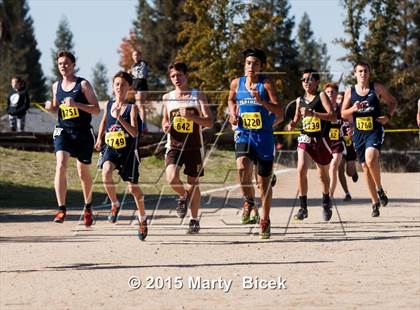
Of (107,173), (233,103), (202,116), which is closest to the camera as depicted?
(233,103)

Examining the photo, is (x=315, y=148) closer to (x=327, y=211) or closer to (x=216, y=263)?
(x=327, y=211)

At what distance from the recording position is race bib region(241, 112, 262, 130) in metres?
13.1

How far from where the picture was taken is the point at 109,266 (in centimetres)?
1067

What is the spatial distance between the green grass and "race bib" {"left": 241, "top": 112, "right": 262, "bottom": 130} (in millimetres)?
7874

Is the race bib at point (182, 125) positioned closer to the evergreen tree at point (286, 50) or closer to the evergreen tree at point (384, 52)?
the evergreen tree at point (384, 52)

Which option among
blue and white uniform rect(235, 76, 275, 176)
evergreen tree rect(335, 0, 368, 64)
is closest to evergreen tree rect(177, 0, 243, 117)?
evergreen tree rect(335, 0, 368, 64)

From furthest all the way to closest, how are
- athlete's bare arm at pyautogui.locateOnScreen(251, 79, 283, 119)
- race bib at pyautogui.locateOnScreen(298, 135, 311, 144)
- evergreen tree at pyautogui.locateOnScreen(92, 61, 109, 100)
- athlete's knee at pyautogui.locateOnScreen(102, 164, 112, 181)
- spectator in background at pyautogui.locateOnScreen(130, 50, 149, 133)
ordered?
evergreen tree at pyautogui.locateOnScreen(92, 61, 109, 100), spectator in background at pyautogui.locateOnScreen(130, 50, 149, 133), race bib at pyautogui.locateOnScreen(298, 135, 311, 144), athlete's knee at pyautogui.locateOnScreen(102, 164, 112, 181), athlete's bare arm at pyautogui.locateOnScreen(251, 79, 283, 119)

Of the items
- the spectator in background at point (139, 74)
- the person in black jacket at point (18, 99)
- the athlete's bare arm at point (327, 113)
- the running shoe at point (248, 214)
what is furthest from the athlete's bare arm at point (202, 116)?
the person in black jacket at point (18, 99)

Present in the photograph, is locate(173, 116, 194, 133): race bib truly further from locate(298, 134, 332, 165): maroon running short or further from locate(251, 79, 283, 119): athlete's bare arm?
locate(298, 134, 332, 165): maroon running short

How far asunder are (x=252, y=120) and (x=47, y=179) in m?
14.5

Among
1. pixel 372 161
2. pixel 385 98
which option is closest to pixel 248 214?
pixel 372 161

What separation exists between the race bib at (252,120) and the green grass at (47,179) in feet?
25.8

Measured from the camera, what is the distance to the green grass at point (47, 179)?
23094 mm

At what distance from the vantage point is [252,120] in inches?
518
